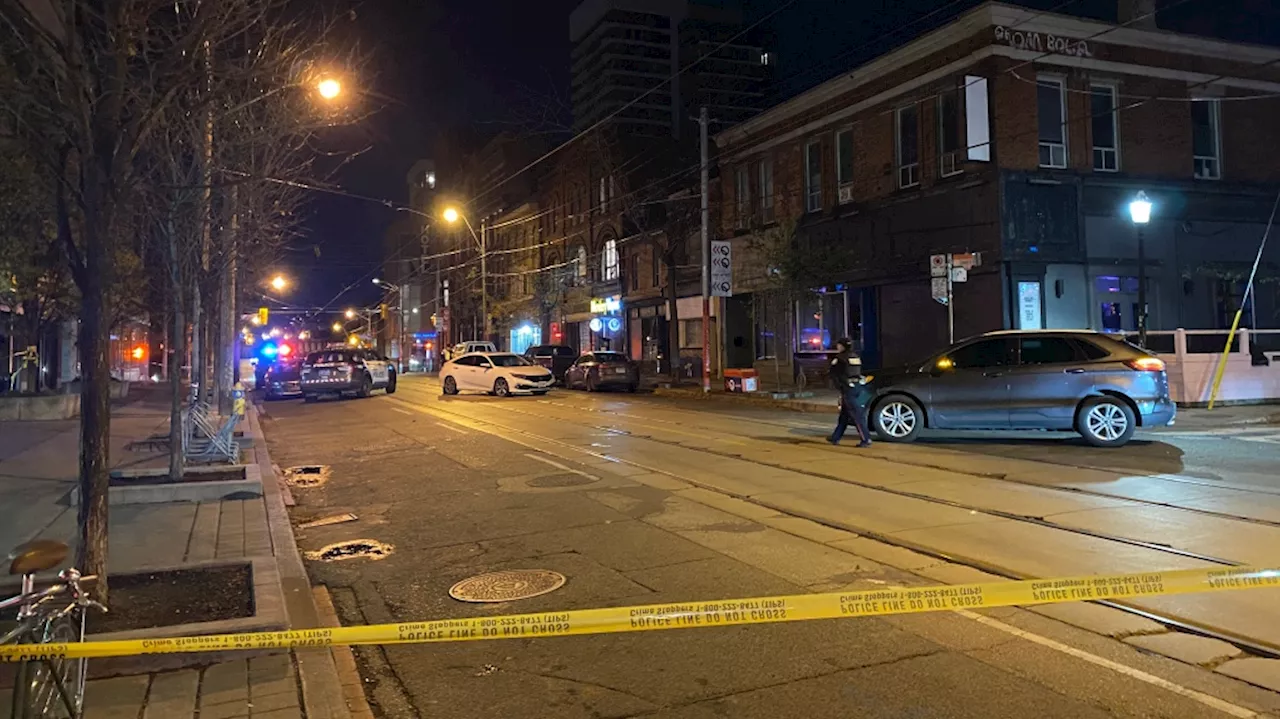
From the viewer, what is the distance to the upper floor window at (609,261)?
4634 centimetres

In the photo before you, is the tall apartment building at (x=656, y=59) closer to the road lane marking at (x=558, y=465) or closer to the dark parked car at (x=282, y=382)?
the dark parked car at (x=282, y=382)

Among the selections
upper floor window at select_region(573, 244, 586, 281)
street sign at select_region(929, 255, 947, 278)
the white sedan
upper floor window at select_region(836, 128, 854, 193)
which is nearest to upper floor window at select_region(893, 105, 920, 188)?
upper floor window at select_region(836, 128, 854, 193)

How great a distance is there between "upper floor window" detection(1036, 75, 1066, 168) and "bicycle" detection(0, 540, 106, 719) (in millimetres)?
24225

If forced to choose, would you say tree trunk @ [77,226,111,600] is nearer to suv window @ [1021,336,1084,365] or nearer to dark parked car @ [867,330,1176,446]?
dark parked car @ [867,330,1176,446]

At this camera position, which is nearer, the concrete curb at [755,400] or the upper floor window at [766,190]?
the concrete curb at [755,400]

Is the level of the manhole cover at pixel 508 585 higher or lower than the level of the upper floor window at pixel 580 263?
lower

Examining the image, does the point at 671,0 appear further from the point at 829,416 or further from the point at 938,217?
the point at 829,416

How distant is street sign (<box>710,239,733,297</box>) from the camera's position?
26641mm

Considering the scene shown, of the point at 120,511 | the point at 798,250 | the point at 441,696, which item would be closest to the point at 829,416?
the point at 798,250

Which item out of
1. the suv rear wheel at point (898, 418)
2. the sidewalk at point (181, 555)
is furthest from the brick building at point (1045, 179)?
the sidewalk at point (181, 555)

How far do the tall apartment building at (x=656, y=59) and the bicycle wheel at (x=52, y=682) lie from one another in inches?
3351

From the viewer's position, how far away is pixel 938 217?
2416 cm

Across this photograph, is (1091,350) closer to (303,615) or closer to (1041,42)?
(303,615)

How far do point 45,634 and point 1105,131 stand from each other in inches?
1046
